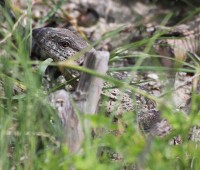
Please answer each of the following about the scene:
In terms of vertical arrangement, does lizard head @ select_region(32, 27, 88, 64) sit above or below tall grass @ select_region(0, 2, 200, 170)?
above

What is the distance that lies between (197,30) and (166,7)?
79 centimetres

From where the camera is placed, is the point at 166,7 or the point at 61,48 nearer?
the point at 61,48

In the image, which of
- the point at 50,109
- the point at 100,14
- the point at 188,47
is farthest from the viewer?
the point at 100,14

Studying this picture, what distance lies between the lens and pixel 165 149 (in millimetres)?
2938

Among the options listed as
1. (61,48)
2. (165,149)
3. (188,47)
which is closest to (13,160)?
(165,149)

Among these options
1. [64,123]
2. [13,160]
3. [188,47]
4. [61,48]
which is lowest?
[13,160]

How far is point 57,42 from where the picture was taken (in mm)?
5887

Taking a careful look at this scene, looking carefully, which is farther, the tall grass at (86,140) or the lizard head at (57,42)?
the lizard head at (57,42)

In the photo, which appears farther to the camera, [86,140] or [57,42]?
[57,42]

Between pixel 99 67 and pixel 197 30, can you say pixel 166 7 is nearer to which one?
pixel 197 30

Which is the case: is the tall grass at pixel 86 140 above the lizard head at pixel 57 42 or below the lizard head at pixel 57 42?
below

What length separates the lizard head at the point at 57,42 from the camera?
5.83 metres

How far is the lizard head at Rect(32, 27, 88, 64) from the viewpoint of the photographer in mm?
5832

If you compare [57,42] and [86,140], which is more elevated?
[57,42]
